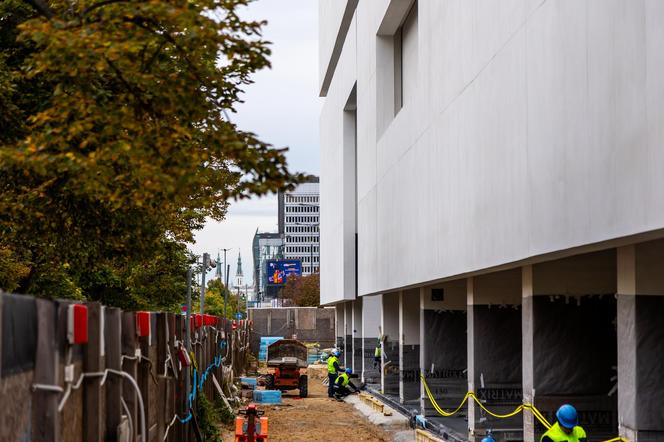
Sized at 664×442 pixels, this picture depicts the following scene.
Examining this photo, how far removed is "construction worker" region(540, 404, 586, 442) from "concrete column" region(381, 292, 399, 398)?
2440 centimetres

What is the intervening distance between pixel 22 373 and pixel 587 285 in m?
12.7

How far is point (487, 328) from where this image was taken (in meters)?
20.7

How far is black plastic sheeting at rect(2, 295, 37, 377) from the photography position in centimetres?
555

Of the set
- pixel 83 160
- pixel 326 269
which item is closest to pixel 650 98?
pixel 83 160

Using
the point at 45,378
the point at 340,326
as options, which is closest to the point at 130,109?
the point at 45,378

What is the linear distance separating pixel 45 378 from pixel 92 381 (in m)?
1.39

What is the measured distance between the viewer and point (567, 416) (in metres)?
11.4

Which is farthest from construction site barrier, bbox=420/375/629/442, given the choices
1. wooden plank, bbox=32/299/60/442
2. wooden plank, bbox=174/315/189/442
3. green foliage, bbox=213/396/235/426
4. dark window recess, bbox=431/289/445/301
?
wooden plank, bbox=32/299/60/442

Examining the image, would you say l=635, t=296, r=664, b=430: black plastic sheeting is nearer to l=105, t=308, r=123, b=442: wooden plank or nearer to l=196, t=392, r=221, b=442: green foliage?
l=105, t=308, r=123, b=442: wooden plank

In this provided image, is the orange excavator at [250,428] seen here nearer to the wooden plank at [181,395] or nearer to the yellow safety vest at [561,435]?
the wooden plank at [181,395]

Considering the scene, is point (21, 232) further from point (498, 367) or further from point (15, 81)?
point (498, 367)

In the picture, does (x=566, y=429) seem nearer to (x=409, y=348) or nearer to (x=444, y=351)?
(x=444, y=351)

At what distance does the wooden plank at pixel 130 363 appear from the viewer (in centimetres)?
955

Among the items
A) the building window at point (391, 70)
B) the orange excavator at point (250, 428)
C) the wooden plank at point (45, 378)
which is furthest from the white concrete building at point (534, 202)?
the wooden plank at point (45, 378)
